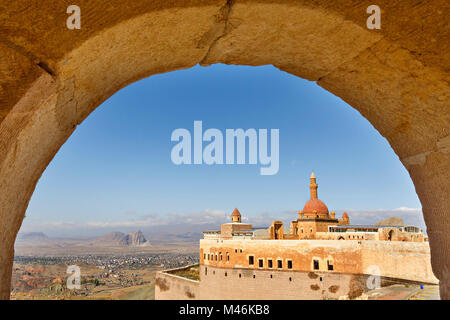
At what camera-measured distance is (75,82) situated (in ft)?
5.23

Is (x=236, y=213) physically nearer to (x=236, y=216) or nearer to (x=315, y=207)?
(x=236, y=216)

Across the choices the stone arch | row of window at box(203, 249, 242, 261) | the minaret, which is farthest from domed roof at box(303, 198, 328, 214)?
the stone arch

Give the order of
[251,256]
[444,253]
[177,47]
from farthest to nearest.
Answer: [251,256], [444,253], [177,47]

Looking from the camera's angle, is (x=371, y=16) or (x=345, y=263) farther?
(x=345, y=263)

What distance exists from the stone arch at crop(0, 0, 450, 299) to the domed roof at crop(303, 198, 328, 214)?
101ft

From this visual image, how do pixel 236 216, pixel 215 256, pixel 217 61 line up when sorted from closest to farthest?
pixel 217 61 → pixel 215 256 → pixel 236 216

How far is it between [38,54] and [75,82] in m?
0.26

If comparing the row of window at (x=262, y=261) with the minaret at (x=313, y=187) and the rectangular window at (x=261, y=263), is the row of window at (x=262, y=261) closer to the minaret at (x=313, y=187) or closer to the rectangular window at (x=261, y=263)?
the rectangular window at (x=261, y=263)

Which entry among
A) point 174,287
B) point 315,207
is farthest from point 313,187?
point 174,287

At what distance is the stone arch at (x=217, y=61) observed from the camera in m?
1.35

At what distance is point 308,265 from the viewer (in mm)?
19516

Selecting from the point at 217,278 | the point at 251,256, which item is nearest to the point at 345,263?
the point at 251,256

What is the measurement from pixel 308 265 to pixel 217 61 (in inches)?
763
